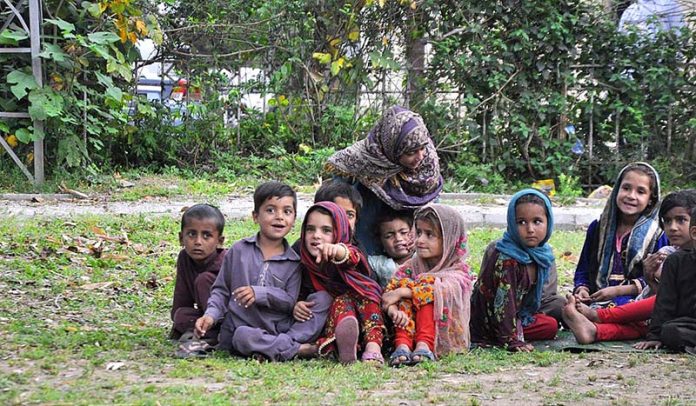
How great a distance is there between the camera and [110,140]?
1319cm

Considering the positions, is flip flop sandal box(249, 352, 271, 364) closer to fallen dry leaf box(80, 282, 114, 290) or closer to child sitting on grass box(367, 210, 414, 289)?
child sitting on grass box(367, 210, 414, 289)

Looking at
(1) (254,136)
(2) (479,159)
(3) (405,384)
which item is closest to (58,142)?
(1) (254,136)

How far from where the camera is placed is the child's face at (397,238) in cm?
655

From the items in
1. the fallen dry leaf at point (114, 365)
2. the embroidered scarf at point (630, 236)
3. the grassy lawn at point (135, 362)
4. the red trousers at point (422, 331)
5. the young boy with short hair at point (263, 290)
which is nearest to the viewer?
the grassy lawn at point (135, 362)

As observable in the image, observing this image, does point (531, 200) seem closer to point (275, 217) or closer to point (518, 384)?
point (518, 384)

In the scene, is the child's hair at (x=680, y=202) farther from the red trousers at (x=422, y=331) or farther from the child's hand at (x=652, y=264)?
the red trousers at (x=422, y=331)

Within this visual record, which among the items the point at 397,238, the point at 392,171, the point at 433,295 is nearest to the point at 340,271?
the point at 433,295

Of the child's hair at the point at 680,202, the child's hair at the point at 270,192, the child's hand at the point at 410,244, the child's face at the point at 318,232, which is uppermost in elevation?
the child's hair at the point at 270,192

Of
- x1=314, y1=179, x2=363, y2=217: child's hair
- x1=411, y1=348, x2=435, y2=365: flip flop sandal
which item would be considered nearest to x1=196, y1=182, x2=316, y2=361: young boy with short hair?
x1=314, y1=179, x2=363, y2=217: child's hair

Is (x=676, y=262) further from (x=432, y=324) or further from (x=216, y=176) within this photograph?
(x=216, y=176)

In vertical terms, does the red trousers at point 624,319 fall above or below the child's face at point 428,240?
below

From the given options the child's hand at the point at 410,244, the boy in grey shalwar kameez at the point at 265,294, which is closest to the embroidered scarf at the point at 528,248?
the child's hand at the point at 410,244

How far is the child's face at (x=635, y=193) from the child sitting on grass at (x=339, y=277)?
1.82 m

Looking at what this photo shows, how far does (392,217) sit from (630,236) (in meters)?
1.56
